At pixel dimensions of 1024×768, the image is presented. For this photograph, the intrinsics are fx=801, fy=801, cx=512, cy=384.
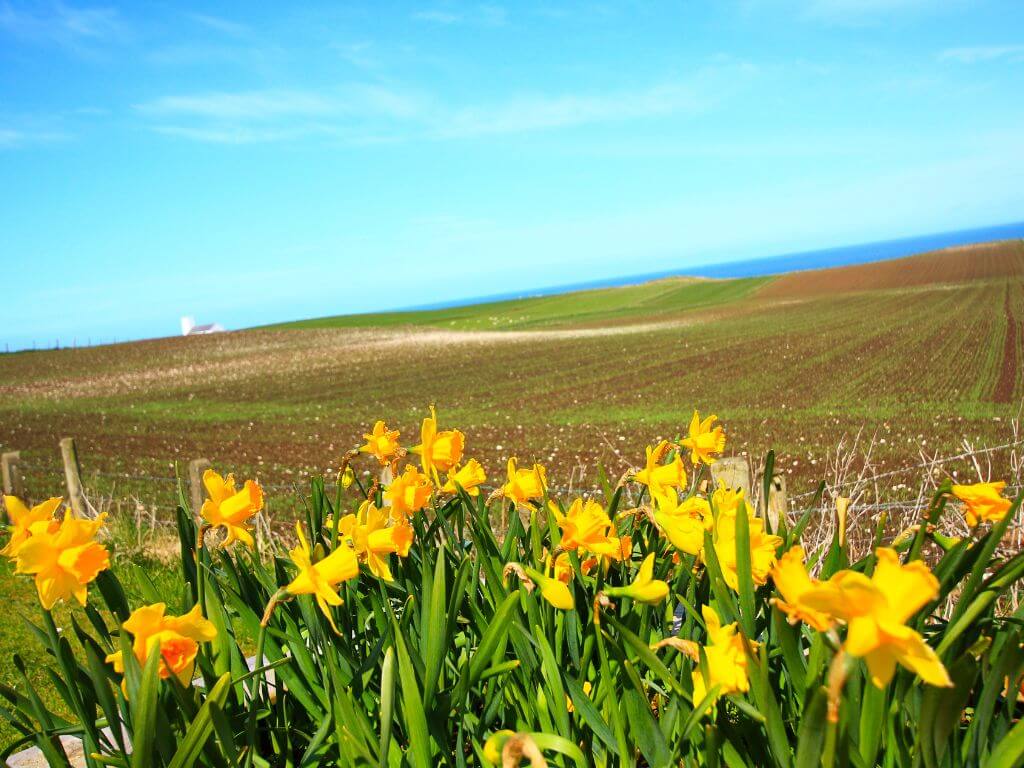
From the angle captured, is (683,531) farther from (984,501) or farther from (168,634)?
(168,634)

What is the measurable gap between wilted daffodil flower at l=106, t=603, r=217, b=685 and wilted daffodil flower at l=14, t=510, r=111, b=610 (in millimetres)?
118

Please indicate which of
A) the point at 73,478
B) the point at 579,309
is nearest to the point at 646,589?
the point at 73,478

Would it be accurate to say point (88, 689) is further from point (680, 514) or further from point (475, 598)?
point (680, 514)

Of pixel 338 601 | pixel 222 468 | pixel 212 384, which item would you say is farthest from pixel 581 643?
pixel 212 384

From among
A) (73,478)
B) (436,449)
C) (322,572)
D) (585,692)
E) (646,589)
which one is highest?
(436,449)

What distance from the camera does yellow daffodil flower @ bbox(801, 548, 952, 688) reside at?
914 mm

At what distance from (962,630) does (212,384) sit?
31.5 metres

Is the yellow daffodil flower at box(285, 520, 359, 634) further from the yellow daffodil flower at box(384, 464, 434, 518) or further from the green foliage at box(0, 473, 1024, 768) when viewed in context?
the yellow daffodil flower at box(384, 464, 434, 518)

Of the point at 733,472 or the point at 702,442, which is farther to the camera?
the point at 733,472

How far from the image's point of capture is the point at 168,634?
141 centimetres

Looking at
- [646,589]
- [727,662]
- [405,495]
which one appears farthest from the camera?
[405,495]

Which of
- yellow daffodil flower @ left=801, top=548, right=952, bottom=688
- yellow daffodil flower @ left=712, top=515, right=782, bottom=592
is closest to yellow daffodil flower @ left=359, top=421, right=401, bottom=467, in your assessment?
yellow daffodil flower @ left=712, top=515, right=782, bottom=592

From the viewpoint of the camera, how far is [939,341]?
25703 mm

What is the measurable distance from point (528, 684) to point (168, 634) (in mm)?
751
